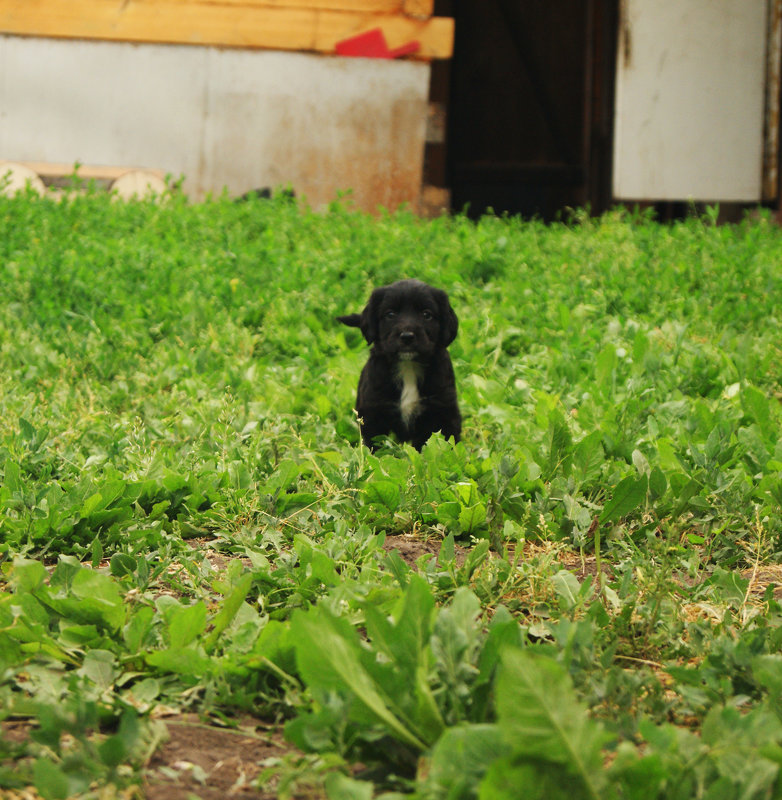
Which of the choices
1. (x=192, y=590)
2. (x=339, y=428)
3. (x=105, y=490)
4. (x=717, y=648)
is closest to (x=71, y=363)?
(x=339, y=428)

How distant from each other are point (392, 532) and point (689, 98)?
10.2m

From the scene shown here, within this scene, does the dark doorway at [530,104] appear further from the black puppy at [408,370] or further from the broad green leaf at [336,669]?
the broad green leaf at [336,669]

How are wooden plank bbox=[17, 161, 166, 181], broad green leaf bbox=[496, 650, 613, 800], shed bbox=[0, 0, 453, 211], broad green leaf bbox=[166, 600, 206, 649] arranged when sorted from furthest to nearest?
1. shed bbox=[0, 0, 453, 211]
2. wooden plank bbox=[17, 161, 166, 181]
3. broad green leaf bbox=[166, 600, 206, 649]
4. broad green leaf bbox=[496, 650, 613, 800]

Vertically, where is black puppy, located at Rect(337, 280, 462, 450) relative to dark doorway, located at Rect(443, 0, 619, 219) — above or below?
below

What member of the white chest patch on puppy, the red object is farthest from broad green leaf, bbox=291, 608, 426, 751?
the red object

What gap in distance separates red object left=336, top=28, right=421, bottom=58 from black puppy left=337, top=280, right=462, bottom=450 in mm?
7476

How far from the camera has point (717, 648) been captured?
2105mm

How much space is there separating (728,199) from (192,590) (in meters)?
10.9

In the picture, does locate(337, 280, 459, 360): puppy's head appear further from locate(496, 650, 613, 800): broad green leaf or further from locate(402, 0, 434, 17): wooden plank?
locate(402, 0, 434, 17): wooden plank

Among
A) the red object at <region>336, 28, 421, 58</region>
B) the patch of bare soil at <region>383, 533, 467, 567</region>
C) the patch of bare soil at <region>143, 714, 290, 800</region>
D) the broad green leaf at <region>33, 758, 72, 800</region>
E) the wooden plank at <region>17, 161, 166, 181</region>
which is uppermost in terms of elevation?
the red object at <region>336, 28, 421, 58</region>

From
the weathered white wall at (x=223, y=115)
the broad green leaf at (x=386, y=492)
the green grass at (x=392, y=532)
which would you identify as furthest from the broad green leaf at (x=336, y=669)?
the weathered white wall at (x=223, y=115)

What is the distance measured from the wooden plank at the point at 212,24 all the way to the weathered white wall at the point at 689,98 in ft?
8.08

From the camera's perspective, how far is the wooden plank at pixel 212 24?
10633mm

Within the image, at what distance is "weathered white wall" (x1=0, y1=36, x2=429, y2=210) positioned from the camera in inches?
423
